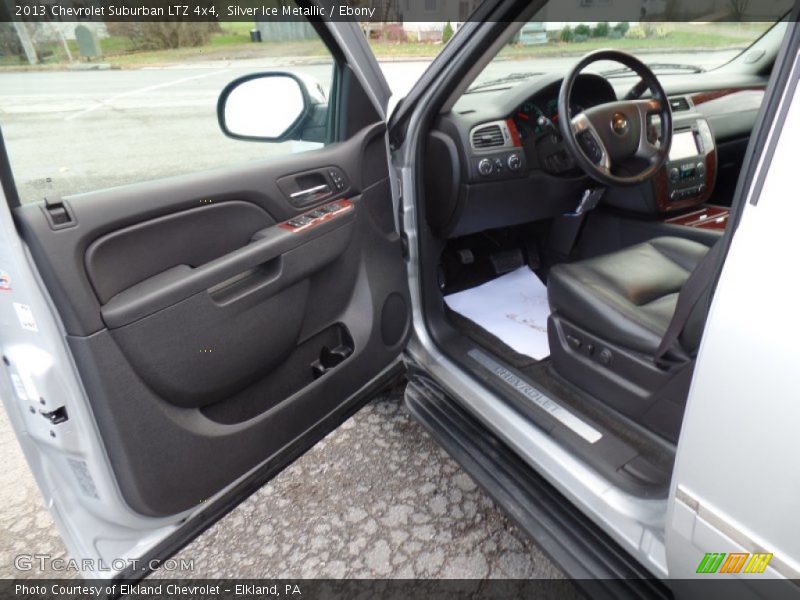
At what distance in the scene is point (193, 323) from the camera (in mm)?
1117

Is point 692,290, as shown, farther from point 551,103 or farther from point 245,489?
point 551,103

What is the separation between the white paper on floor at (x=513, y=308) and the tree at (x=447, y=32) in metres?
1.16

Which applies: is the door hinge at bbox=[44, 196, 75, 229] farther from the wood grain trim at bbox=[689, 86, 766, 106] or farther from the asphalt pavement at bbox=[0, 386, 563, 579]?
the wood grain trim at bbox=[689, 86, 766, 106]

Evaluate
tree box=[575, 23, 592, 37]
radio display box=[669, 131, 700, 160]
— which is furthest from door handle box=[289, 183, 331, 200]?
radio display box=[669, 131, 700, 160]

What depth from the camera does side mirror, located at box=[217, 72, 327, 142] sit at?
5.05 ft

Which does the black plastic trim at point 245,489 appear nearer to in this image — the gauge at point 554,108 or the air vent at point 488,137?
the air vent at point 488,137

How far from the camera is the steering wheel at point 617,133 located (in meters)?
1.59

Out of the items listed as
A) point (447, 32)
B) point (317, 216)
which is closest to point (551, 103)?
point (447, 32)

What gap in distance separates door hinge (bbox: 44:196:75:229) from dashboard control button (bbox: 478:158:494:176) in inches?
54.6

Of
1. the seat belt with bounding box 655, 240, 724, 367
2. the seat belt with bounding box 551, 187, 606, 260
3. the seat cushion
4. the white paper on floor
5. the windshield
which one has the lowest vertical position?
the white paper on floor

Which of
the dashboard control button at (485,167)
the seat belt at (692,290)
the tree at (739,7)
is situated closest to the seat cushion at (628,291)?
the seat belt at (692,290)

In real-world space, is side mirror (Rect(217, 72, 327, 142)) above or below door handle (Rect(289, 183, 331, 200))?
above

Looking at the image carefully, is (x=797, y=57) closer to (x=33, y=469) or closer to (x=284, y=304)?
(x=284, y=304)

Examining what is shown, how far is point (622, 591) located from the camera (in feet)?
3.51
